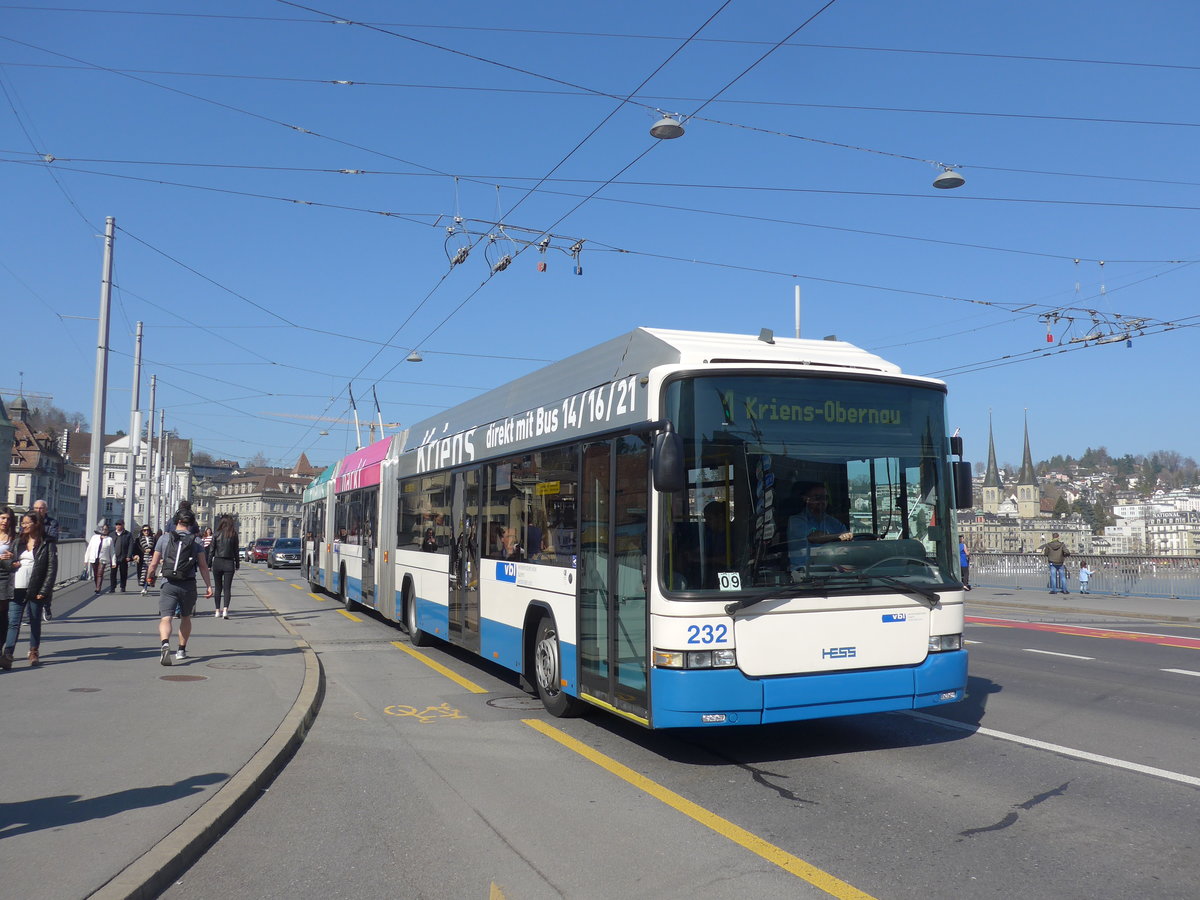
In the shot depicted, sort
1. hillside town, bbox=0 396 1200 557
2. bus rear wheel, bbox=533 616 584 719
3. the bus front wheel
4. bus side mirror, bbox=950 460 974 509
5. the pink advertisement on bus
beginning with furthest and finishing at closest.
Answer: hillside town, bbox=0 396 1200 557 < the bus front wheel < the pink advertisement on bus < bus rear wheel, bbox=533 616 584 719 < bus side mirror, bbox=950 460 974 509

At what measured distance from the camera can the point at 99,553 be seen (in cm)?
2375

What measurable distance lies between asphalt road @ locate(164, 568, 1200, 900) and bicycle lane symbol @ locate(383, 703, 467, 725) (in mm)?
56

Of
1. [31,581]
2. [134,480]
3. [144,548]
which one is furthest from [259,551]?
[31,581]

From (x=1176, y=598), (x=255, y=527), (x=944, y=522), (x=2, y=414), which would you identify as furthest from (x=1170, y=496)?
(x=255, y=527)

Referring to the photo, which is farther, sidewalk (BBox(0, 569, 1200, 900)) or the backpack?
the backpack

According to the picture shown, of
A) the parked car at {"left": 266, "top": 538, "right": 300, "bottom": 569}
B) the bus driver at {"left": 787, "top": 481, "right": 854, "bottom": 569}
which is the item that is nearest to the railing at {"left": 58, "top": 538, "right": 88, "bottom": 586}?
the parked car at {"left": 266, "top": 538, "right": 300, "bottom": 569}

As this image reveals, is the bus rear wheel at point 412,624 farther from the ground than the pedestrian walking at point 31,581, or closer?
closer

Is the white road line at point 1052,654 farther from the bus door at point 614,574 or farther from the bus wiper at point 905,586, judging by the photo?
the bus door at point 614,574

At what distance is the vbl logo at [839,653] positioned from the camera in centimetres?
721

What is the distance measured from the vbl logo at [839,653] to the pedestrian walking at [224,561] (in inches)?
558

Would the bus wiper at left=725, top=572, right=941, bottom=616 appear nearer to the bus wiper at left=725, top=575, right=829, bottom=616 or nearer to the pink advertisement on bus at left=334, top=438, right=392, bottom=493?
the bus wiper at left=725, top=575, right=829, bottom=616

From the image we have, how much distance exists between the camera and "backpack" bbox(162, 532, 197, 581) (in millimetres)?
11570

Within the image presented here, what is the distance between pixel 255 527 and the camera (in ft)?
498

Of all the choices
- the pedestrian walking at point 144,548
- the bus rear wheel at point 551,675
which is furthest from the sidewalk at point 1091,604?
A: the pedestrian walking at point 144,548
